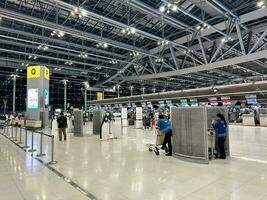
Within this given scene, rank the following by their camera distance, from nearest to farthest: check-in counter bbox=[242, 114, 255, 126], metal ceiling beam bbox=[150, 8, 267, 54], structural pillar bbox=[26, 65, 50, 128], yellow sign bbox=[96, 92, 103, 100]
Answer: metal ceiling beam bbox=[150, 8, 267, 54] < structural pillar bbox=[26, 65, 50, 128] < check-in counter bbox=[242, 114, 255, 126] < yellow sign bbox=[96, 92, 103, 100]

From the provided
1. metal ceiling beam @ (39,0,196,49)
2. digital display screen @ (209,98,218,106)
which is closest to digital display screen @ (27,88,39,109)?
metal ceiling beam @ (39,0,196,49)

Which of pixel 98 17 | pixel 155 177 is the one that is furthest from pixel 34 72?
pixel 155 177

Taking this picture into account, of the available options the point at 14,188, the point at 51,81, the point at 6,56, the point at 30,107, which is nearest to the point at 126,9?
the point at 14,188

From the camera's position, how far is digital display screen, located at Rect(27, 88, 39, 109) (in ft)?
64.5

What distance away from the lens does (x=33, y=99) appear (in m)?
20.0

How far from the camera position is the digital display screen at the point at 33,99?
1966 cm

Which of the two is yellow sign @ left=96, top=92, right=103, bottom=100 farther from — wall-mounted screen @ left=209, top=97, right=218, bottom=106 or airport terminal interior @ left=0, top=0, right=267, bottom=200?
wall-mounted screen @ left=209, top=97, right=218, bottom=106

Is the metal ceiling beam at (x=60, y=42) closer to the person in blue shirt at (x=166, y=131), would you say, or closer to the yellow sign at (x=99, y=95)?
the person in blue shirt at (x=166, y=131)

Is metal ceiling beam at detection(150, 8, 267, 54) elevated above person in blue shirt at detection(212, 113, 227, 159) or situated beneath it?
elevated above

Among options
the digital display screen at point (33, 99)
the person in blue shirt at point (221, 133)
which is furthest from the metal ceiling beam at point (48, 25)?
the person in blue shirt at point (221, 133)

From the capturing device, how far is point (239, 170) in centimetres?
604

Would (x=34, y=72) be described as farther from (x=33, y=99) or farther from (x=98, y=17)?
(x=98, y=17)

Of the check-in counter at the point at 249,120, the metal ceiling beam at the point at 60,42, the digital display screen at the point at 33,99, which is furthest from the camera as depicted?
the check-in counter at the point at 249,120

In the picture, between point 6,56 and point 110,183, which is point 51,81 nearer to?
point 6,56
